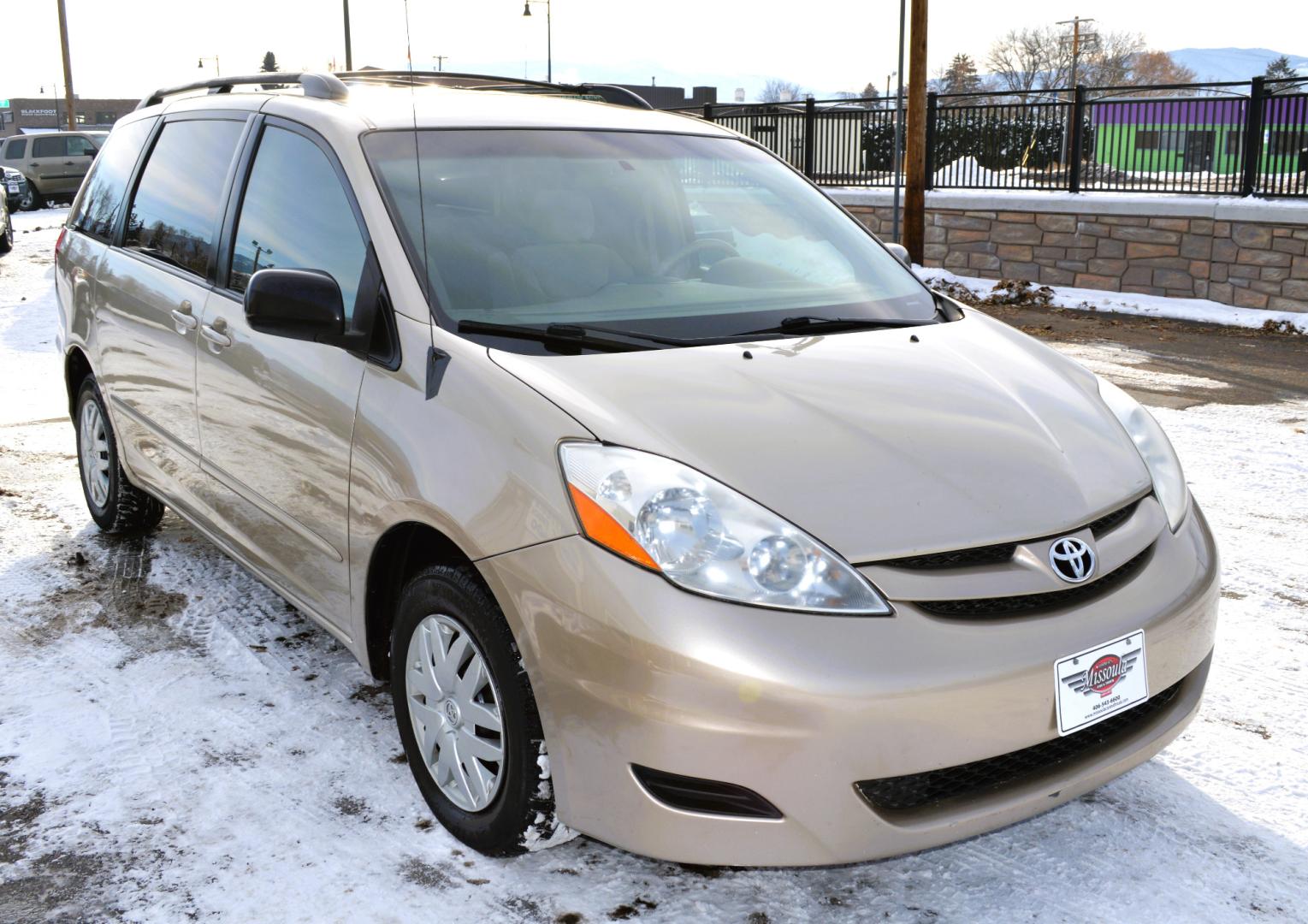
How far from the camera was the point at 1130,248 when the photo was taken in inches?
521

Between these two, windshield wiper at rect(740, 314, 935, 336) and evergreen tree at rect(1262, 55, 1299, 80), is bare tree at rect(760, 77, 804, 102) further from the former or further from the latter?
windshield wiper at rect(740, 314, 935, 336)

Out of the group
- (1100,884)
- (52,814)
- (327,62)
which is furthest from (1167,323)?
(52,814)

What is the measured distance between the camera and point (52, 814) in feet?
10.1

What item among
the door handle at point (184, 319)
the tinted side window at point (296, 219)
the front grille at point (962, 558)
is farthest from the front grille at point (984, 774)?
the door handle at point (184, 319)

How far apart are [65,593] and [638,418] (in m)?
3.09

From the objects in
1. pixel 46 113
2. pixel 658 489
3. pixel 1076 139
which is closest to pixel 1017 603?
pixel 658 489

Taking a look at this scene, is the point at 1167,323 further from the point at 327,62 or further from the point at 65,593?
the point at 65,593

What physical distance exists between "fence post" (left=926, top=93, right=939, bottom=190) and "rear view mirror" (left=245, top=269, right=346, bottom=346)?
14049 mm

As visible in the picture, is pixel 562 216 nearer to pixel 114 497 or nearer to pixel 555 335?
pixel 555 335

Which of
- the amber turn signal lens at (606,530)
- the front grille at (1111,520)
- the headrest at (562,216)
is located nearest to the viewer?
the amber turn signal lens at (606,530)

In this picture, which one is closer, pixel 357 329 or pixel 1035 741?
pixel 1035 741

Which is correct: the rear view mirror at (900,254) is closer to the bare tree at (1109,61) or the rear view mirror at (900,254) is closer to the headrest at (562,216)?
the headrest at (562,216)

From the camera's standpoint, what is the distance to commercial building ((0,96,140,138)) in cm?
10200

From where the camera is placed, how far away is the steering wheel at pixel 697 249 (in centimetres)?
347
